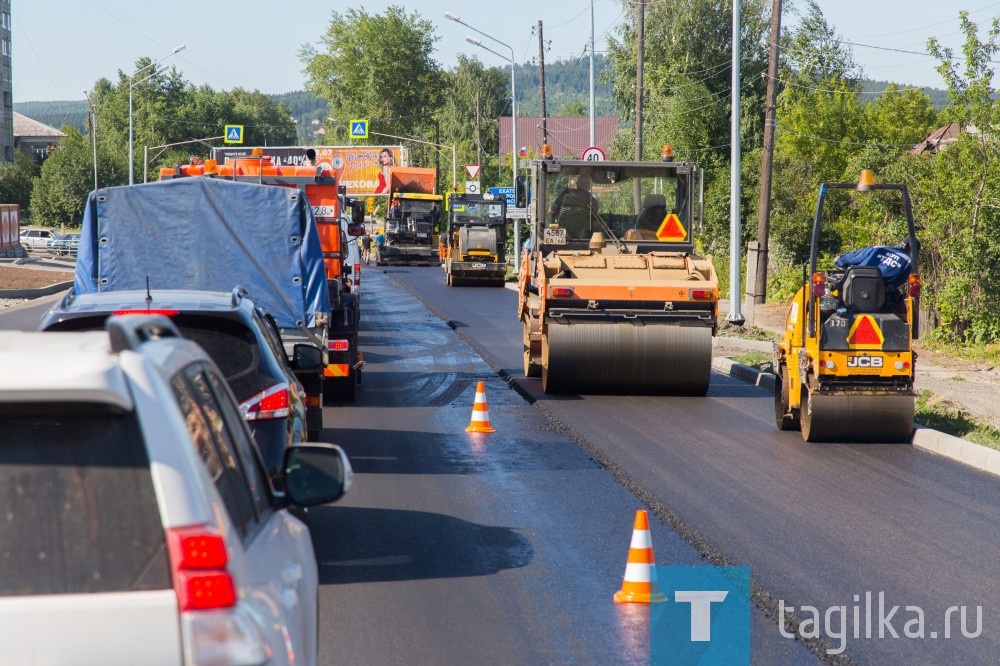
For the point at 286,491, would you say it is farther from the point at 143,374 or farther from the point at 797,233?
the point at 797,233

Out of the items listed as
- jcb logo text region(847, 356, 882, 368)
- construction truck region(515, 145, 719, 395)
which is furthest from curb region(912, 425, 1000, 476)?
construction truck region(515, 145, 719, 395)

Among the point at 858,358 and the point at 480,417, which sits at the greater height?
the point at 858,358

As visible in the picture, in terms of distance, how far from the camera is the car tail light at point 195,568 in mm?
2615

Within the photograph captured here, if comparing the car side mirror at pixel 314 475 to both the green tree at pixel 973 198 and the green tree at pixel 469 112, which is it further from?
the green tree at pixel 469 112

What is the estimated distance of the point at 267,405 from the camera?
7.23 metres

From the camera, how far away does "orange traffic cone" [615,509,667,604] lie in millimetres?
6801

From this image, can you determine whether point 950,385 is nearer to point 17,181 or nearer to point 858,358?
point 858,358

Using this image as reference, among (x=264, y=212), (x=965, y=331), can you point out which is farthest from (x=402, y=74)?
(x=264, y=212)

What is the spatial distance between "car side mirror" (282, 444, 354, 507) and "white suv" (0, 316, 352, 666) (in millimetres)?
1133

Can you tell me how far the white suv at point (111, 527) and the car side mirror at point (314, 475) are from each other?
44.6 inches

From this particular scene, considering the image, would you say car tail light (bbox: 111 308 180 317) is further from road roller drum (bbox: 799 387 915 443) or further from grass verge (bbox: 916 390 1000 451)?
grass verge (bbox: 916 390 1000 451)

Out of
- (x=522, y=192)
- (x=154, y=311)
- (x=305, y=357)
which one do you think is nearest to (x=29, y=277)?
(x=522, y=192)

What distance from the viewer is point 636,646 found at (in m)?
6.04

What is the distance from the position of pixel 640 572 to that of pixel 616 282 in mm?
8787
